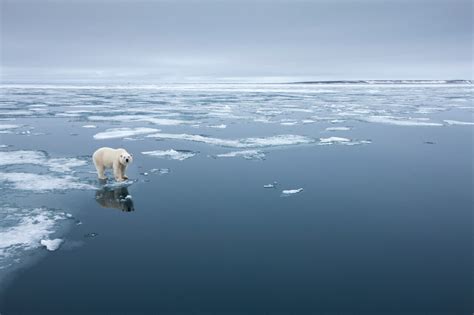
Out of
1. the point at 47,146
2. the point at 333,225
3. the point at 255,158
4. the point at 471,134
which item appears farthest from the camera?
the point at 471,134

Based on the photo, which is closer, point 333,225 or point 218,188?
point 333,225

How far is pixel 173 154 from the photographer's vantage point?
8.45 meters

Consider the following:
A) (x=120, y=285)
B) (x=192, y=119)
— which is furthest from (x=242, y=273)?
(x=192, y=119)

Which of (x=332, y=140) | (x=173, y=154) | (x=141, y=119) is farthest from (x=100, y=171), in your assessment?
(x=141, y=119)

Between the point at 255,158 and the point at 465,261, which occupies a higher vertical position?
the point at 255,158

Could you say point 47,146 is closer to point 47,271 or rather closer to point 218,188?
point 218,188

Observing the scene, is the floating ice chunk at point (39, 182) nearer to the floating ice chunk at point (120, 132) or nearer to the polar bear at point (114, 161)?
the polar bear at point (114, 161)

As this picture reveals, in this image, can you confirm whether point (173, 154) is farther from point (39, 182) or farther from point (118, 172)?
point (39, 182)

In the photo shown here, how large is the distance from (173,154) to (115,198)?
9.16ft

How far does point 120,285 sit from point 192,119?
11534mm

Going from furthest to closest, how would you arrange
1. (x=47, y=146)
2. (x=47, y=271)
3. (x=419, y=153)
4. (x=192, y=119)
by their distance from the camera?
1. (x=192, y=119)
2. (x=47, y=146)
3. (x=419, y=153)
4. (x=47, y=271)

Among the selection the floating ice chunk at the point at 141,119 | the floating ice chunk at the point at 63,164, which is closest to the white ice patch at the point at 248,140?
the floating ice chunk at the point at 141,119

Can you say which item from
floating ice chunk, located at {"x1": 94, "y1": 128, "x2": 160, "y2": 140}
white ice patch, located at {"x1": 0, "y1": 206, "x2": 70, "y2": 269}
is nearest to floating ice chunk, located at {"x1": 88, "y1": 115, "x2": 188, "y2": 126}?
floating ice chunk, located at {"x1": 94, "y1": 128, "x2": 160, "y2": 140}

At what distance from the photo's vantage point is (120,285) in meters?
3.50
